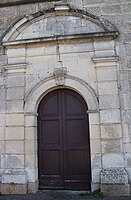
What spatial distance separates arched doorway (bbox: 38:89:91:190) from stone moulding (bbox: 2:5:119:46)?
1207 mm

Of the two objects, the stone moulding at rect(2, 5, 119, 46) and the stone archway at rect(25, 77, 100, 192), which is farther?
the stone moulding at rect(2, 5, 119, 46)

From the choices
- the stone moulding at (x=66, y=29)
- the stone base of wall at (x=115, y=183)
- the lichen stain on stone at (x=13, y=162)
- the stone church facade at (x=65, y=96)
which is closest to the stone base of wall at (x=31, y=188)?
the stone church facade at (x=65, y=96)

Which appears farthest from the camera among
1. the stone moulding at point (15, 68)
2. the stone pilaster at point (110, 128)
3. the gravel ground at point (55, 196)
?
A: the stone moulding at point (15, 68)

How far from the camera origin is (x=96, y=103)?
15.5 ft

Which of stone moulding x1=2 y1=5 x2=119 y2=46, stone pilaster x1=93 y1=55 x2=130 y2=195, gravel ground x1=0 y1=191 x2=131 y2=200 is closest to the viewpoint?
gravel ground x1=0 y1=191 x2=131 y2=200

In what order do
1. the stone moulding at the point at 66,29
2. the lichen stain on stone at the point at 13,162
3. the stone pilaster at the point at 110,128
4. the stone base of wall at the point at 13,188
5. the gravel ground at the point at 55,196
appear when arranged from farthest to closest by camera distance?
the stone moulding at the point at 66,29 < the lichen stain on stone at the point at 13,162 < the stone base of wall at the point at 13,188 < the stone pilaster at the point at 110,128 < the gravel ground at the point at 55,196

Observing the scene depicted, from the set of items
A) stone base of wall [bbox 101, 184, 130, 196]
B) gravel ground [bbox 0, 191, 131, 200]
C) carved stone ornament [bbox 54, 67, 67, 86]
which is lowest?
gravel ground [bbox 0, 191, 131, 200]

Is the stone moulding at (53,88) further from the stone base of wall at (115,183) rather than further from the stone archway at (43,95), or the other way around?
the stone base of wall at (115,183)

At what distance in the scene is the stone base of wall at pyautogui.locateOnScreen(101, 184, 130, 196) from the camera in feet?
14.1

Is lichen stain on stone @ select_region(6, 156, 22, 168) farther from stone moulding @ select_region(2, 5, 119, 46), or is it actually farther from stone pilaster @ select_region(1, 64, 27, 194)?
stone moulding @ select_region(2, 5, 119, 46)

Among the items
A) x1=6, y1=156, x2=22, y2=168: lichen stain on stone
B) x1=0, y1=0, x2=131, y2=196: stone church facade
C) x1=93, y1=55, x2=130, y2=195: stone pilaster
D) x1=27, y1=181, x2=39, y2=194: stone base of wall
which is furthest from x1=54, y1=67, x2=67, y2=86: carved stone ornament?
x1=27, y1=181, x2=39, y2=194: stone base of wall

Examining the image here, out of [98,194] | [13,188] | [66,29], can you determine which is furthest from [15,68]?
[98,194]

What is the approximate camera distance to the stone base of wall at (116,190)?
4.30 m

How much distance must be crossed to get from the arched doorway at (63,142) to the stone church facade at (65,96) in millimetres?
20
